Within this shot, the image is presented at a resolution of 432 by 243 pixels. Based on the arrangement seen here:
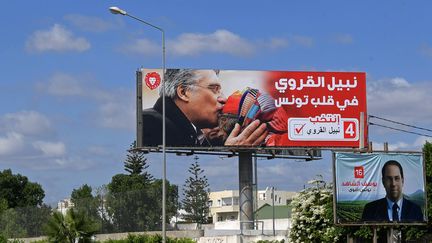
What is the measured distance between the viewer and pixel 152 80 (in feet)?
168

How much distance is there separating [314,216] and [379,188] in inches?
213

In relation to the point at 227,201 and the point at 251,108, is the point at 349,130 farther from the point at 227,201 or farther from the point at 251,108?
the point at 227,201

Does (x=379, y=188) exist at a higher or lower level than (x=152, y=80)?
lower

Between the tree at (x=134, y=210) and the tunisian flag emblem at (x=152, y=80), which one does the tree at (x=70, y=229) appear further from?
the tree at (x=134, y=210)

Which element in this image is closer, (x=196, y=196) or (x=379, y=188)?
(x=379, y=188)

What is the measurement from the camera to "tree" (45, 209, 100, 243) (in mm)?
39688

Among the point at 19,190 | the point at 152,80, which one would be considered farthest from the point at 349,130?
the point at 19,190

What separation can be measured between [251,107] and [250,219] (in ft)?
25.3

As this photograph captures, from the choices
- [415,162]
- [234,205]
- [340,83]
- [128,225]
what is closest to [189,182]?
[234,205]

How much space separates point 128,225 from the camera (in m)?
60.0

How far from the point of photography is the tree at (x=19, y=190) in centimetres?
10531

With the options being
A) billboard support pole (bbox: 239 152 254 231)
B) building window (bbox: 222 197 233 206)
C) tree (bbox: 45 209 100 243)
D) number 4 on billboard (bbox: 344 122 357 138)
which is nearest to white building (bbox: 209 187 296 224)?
building window (bbox: 222 197 233 206)

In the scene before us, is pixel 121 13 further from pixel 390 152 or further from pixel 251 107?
pixel 251 107

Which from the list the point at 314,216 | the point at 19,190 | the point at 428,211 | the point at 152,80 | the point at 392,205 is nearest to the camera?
the point at 392,205
